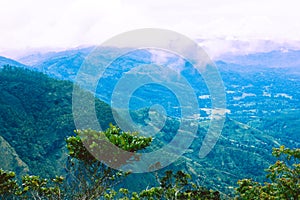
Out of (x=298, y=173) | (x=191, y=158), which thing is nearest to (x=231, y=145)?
(x=191, y=158)

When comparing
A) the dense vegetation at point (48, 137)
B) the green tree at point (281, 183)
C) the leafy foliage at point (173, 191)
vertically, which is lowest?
the dense vegetation at point (48, 137)

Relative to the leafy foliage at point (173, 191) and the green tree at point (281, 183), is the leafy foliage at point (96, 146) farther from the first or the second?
the green tree at point (281, 183)

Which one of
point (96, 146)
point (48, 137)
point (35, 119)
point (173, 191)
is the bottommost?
point (48, 137)

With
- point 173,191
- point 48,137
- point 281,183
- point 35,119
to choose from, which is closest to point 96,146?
point 173,191

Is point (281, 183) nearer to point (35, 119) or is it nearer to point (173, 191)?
point (173, 191)

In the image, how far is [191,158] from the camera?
158m

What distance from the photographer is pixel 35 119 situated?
112m

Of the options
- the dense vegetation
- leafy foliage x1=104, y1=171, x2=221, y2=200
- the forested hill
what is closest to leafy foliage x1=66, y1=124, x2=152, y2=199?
leafy foliage x1=104, y1=171, x2=221, y2=200

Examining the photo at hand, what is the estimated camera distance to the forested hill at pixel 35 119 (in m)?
93.6

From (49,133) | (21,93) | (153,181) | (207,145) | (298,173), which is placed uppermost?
(298,173)

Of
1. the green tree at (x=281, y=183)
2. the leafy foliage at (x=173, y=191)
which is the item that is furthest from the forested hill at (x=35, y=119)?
the green tree at (x=281, y=183)

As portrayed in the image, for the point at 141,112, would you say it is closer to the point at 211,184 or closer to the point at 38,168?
the point at 211,184

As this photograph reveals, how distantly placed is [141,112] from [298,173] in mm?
165589

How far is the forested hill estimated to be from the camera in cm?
9356
